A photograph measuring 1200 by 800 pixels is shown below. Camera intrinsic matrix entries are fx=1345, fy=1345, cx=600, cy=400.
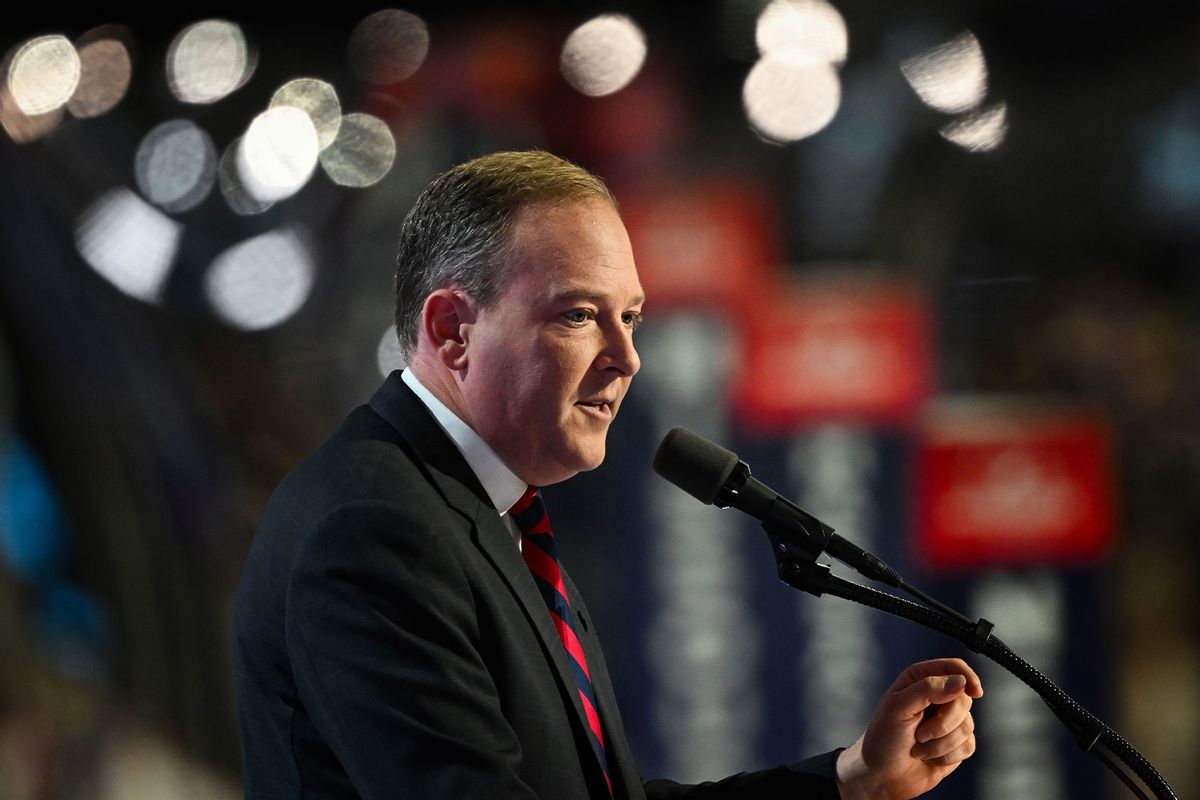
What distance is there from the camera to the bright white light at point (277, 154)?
3697 mm

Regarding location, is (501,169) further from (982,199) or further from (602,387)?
(982,199)

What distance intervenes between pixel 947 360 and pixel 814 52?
91cm

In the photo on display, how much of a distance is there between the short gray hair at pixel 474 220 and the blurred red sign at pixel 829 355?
2248 mm

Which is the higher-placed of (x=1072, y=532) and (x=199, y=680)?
(x=1072, y=532)

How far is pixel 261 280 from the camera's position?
3.72 meters

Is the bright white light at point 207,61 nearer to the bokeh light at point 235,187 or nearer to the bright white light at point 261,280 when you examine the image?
the bokeh light at point 235,187

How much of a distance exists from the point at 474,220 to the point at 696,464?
1.12 feet

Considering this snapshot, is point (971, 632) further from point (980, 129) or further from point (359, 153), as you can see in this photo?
point (359, 153)

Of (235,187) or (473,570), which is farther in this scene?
(235,187)

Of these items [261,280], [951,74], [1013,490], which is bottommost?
[1013,490]

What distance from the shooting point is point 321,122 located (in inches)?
146

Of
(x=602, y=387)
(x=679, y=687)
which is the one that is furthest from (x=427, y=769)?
(x=679, y=687)

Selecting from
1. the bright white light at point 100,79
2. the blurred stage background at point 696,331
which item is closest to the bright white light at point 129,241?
the blurred stage background at point 696,331

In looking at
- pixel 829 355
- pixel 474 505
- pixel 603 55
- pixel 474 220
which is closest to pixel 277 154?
pixel 603 55
